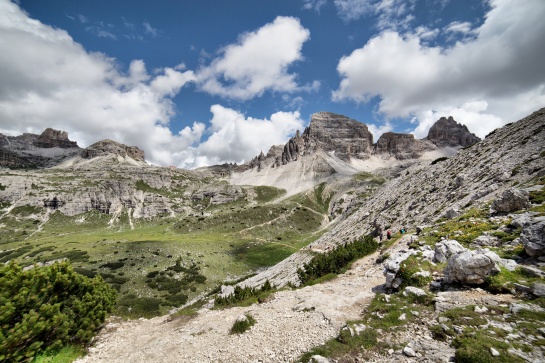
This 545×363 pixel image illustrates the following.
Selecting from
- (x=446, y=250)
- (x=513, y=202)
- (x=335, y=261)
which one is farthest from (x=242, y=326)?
(x=513, y=202)

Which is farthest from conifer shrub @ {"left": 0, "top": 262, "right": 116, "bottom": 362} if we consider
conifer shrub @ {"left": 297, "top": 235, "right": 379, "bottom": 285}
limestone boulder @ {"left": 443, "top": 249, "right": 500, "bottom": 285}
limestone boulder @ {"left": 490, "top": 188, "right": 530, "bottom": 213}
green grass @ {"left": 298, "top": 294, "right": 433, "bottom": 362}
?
limestone boulder @ {"left": 490, "top": 188, "right": 530, "bottom": 213}

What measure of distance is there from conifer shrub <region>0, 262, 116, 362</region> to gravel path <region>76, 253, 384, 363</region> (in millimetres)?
2113

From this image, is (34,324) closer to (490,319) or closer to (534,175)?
(490,319)

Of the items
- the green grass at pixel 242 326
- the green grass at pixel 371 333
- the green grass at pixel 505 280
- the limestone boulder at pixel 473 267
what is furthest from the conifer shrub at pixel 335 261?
the green grass at pixel 505 280

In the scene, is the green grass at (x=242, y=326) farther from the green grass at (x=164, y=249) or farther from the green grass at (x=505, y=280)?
the green grass at (x=164, y=249)

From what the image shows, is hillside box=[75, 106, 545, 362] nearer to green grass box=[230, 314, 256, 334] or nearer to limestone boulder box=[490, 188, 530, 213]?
limestone boulder box=[490, 188, 530, 213]

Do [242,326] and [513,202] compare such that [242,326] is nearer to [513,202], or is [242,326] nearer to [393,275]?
[393,275]

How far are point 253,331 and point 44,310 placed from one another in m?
12.3

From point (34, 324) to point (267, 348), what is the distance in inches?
501

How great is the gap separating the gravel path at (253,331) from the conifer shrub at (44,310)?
6.93 feet

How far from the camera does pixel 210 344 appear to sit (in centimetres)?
1602

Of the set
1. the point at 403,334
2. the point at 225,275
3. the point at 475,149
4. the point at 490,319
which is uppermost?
the point at 475,149

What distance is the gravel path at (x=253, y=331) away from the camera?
14430 mm

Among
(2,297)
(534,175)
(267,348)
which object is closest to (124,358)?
(2,297)
